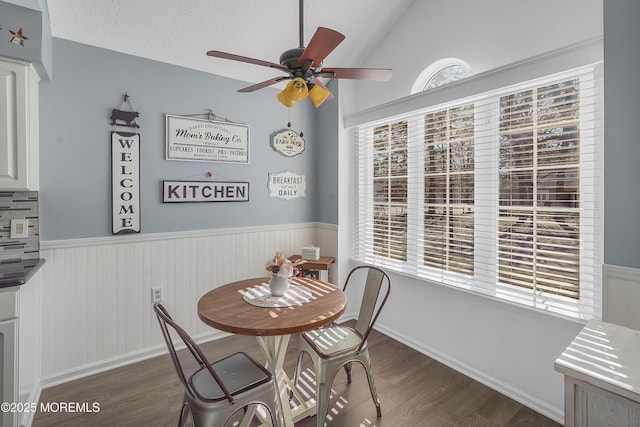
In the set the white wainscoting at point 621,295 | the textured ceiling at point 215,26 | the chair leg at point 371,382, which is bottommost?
the chair leg at point 371,382

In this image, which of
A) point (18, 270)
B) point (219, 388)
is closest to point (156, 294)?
point (18, 270)

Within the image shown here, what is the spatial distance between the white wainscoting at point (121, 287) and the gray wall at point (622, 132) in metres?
2.72

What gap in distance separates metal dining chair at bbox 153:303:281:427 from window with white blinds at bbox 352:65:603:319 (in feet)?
5.52

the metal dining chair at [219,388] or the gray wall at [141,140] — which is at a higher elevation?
the gray wall at [141,140]

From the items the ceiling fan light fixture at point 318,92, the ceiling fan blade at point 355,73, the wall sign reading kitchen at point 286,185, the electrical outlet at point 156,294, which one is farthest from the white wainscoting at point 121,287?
the ceiling fan blade at point 355,73

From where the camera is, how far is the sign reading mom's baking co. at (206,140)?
2744mm

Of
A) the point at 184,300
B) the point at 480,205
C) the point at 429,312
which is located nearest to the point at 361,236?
the point at 429,312

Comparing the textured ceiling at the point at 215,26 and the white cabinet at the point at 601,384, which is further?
the textured ceiling at the point at 215,26

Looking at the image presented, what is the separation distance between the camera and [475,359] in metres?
2.38

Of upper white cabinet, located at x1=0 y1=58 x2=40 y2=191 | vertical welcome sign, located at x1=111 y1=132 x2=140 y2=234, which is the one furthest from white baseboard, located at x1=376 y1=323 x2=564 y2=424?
upper white cabinet, located at x1=0 y1=58 x2=40 y2=191

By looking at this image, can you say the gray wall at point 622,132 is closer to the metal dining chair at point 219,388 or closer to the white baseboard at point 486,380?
the white baseboard at point 486,380

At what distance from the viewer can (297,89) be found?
158 centimetres

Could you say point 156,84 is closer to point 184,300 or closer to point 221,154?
point 221,154

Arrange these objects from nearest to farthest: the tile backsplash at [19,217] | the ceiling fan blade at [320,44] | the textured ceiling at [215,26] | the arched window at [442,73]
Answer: the ceiling fan blade at [320,44], the tile backsplash at [19,217], the textured ceiling at [215,26], the arched window at [442,73]
